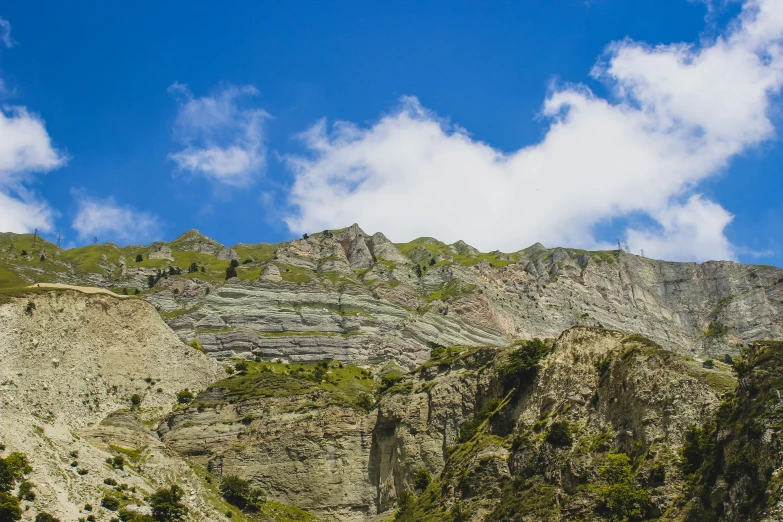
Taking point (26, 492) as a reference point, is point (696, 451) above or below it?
above

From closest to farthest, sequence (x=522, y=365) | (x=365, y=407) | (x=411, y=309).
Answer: (x=522, y=365) → (x=365, y=407) → (x=411, y=309)

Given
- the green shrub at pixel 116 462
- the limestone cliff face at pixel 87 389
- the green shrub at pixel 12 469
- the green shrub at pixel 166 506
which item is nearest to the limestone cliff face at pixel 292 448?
the limestone cliff face at pixel 87 389

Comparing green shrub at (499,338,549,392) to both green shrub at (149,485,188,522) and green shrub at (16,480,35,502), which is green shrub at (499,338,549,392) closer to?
green shrub at (149,485,188,522)

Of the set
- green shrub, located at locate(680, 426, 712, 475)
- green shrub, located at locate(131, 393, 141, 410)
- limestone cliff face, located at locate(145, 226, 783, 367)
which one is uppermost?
limestone cliff face, located at locate(145, 226, 783, 367)

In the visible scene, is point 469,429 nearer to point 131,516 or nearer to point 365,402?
point 365,402

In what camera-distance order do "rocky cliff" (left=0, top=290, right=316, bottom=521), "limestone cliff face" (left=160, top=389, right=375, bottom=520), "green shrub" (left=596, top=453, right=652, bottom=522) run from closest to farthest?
"green shrub" (left=596, top=453, right=652, bottom=522), "rocky cliff" (left=0, top=290, right=316, bottom=521), "limestone cliff face" (left=160, top=389, right=375, bottom=520)

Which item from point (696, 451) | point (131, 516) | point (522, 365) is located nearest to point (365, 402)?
point (522, 365)

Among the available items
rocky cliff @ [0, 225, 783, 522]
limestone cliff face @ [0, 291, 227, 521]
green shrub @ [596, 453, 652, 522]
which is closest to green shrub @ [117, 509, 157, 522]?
limestone cliff face @ [0, 291, 227, 521]

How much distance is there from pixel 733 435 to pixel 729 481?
9.63 ft

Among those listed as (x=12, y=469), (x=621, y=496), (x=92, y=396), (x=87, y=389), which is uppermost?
(x=87, y=389)

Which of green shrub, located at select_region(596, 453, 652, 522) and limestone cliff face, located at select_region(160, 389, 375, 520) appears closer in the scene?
green shrub, located at select_region(596, 453, 652, 522)

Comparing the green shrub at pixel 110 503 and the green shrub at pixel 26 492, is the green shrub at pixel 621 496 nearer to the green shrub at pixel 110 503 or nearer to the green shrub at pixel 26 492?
the green shrub at pixel 110 503

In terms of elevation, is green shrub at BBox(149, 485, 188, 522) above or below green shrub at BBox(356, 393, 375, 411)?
below

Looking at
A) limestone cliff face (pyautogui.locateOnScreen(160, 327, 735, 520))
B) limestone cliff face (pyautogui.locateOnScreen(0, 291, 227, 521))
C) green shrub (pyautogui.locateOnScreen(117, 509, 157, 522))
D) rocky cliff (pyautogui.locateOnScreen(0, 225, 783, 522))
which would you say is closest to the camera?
rocky cliff (pyautogui.locateOnScreen(0, 225, 783, 522))
